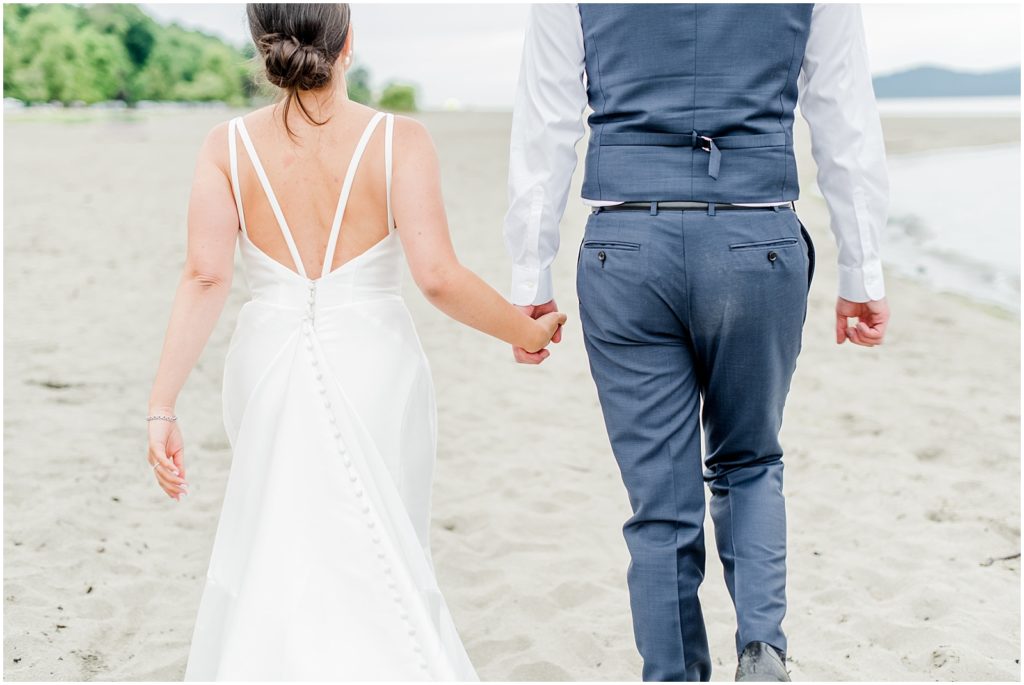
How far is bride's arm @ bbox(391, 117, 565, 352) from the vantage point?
2.37m

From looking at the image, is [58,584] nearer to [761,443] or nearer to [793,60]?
[761,443]

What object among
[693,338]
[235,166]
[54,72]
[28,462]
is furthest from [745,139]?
[54,72]

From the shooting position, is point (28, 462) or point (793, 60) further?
point (28, 462)

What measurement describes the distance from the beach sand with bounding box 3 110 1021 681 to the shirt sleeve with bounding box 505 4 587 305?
1357 millimetres

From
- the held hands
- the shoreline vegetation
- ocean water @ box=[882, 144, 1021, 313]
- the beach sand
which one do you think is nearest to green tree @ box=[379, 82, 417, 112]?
the shoreline vegetation

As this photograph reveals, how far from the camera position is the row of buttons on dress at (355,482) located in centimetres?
242

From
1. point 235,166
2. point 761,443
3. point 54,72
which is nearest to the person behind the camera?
point 235,166

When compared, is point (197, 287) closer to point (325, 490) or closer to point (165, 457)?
point (165, 457)

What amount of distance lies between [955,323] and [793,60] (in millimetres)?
6816

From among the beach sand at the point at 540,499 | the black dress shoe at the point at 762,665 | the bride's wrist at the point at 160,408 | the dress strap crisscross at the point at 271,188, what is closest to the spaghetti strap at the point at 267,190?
the dress strap crisscross at the point at 271,188

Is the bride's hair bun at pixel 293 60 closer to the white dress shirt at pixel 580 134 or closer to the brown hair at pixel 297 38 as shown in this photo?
the brown hair at pixel 297 38

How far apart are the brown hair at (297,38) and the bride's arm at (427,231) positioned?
212mm

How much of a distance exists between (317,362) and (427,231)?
400mm

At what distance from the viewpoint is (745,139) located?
2525 mm
